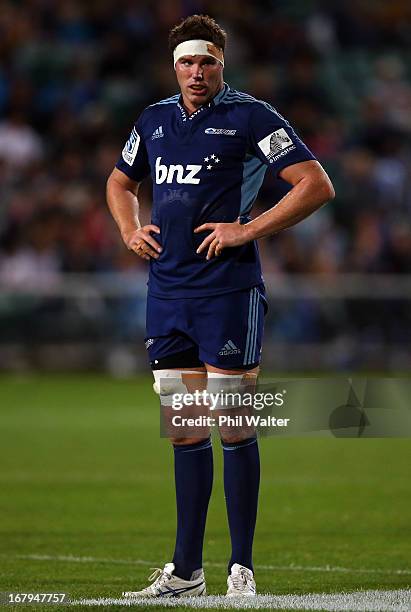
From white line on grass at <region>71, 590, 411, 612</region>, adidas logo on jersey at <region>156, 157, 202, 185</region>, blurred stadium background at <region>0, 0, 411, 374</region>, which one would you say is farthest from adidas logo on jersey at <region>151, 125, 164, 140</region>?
blurred stadium background at <region>0, 0, 411, 374</region>

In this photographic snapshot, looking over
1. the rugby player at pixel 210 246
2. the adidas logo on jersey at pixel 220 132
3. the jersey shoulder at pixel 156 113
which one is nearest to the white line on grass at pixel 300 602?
the rugby player at pixel 210 246

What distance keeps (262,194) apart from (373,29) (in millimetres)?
6106

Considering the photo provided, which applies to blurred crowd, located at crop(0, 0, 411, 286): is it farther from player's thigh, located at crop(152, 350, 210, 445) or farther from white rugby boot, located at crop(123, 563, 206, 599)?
white rugby boot, located at crop(123, 563, 206, 599)

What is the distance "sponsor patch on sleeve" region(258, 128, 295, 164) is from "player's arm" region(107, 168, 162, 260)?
0.64 m

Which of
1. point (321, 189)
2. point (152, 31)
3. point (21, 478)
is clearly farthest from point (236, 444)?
point (152, 31)

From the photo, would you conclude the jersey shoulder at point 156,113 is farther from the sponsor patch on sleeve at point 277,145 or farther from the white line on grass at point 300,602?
the white line on grass at point 300,602

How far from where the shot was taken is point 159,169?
21.2ft

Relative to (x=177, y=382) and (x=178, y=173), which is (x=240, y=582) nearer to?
(x=177, y=382)

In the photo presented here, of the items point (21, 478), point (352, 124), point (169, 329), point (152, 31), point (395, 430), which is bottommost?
point (21, 478)

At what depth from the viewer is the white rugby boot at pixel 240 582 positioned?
20.2ft

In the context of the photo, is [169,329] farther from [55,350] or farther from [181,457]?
[55,350]

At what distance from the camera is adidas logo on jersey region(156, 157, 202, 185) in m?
6.32

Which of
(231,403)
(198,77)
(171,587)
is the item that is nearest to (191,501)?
(171,587)

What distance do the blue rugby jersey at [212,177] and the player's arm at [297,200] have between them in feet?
0.21
